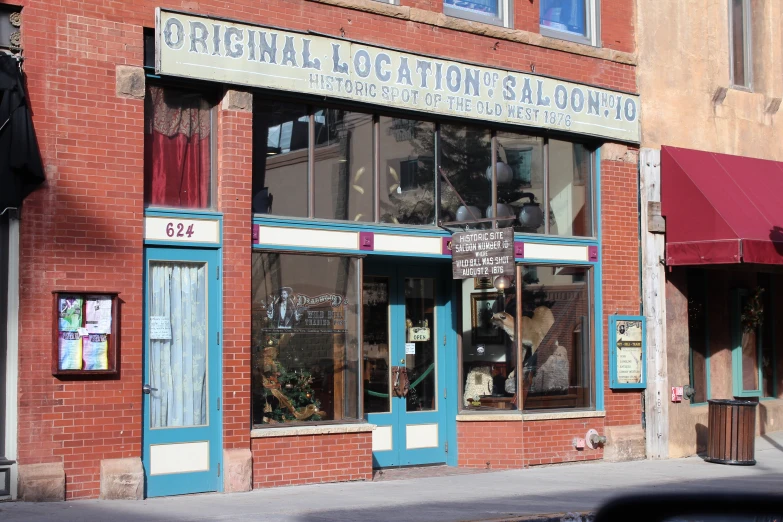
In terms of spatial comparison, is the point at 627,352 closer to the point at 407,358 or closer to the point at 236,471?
Result: the point at 407,358

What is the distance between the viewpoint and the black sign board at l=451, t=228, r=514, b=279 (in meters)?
12.2

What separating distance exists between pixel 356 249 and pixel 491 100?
2952 mm

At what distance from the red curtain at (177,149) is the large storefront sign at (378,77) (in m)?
0.46

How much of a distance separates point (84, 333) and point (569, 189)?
7.44m

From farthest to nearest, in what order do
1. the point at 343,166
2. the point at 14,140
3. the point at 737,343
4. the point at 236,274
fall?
1. the point at 737,343
2. the point at 343,166
3. the point at 236,274
4. the point at 14,140

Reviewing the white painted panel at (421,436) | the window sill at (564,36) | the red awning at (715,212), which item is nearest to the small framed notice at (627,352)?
the red awning at (715,212)

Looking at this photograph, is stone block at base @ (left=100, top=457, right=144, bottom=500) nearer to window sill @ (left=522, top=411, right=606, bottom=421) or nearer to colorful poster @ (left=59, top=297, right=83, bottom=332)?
colorful poster @ (left=59, top=297, right=83, bottom=332)

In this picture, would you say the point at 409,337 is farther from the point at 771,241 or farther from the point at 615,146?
the point at 771,241

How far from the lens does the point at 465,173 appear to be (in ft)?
44.5

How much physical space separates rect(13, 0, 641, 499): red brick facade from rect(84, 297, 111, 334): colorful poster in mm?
164

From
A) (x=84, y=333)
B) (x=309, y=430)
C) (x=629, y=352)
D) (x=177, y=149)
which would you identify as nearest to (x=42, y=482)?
(x=84, y=333)

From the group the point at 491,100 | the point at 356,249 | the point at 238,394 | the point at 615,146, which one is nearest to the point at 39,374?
the point at 238,394

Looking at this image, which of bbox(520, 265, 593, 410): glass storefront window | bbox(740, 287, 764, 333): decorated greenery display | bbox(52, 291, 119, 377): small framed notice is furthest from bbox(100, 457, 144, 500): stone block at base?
bbox(740, 287, 764, 333): decorated greenery display

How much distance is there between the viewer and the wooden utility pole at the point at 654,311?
1481cm
